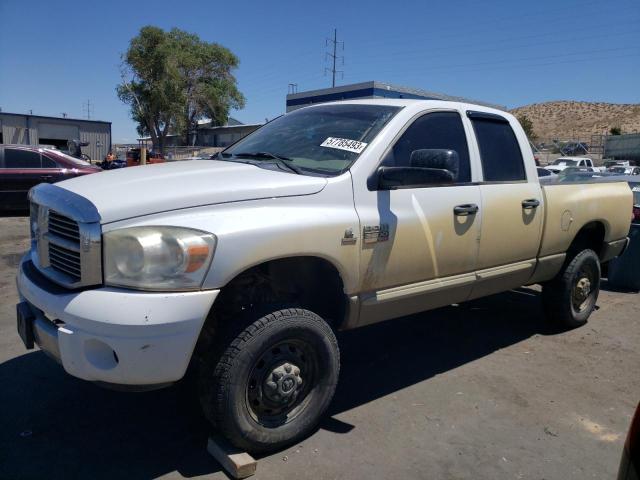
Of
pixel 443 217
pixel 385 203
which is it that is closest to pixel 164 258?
pixel 385 203

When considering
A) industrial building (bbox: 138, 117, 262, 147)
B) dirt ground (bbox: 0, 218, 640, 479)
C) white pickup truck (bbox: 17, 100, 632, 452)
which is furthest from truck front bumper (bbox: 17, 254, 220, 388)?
industrial building (bbox: 138, 117, 262, 147)

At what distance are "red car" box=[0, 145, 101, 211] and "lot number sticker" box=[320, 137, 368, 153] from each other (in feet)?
31.1

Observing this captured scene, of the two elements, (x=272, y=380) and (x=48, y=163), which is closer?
(x=272, y=380)

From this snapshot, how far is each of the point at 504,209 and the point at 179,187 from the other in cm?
250

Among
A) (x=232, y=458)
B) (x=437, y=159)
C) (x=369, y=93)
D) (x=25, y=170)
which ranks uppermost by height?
(x=369, y=93)

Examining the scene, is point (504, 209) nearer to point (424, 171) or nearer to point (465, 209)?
point (465, 209)

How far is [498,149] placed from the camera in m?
4.40

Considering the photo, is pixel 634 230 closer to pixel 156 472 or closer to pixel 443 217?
pixel 443 217

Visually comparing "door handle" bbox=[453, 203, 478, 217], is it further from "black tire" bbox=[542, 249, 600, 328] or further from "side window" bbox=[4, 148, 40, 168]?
"side window" bbox=[4, 148, 40, 168]

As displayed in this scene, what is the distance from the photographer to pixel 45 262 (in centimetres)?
293

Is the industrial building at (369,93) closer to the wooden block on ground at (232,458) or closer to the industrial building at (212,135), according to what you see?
the wooden block on ground at (232,458)

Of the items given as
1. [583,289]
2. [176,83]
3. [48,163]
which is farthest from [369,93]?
[176,83]

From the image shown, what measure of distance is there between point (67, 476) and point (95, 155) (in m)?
44.8

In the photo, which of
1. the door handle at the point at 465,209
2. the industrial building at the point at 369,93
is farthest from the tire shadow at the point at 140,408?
the industrial building at the point at 369,93
